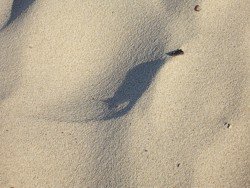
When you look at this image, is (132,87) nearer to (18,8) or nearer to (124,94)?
(124,94)

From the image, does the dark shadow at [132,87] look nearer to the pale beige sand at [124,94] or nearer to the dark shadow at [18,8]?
the pale beige sand at [124,94]

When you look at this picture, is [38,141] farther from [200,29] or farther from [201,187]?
[200,29]

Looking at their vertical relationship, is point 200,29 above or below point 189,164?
above

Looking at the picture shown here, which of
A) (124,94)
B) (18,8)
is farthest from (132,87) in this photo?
(18,8)

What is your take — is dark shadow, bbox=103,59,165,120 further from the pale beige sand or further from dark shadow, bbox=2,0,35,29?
dark shadow, bbox=2,0,35,29

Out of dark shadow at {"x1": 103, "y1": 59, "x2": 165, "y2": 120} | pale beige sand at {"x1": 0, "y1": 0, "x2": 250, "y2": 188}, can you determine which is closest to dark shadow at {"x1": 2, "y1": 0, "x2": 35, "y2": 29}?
pale beige sand at {"x1": 0, "y1": 0, "x2": 250, "y2": 188}

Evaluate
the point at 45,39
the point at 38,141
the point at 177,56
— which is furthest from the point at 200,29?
the point at 38,141
